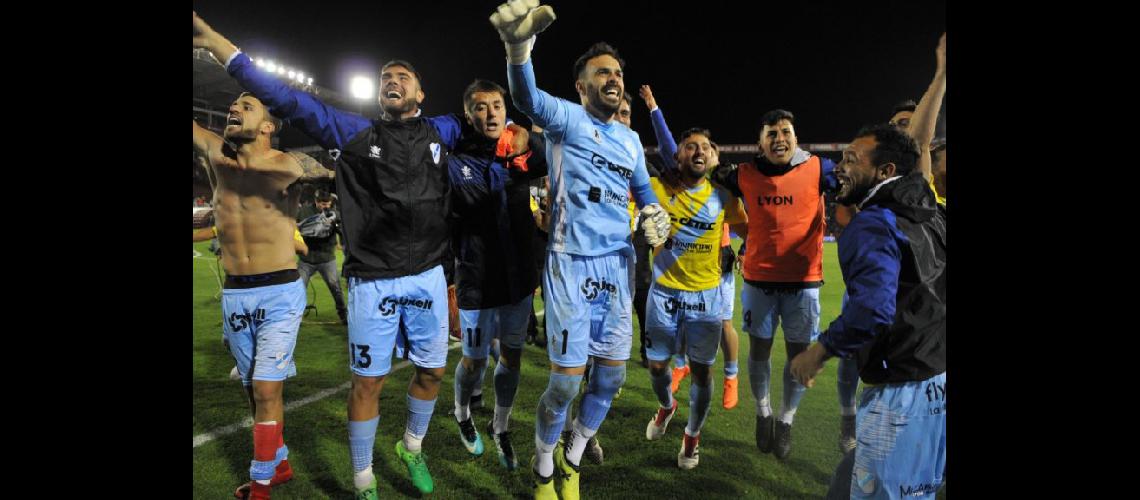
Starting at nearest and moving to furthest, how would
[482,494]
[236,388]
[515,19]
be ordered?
1. [515,19]
2. [482,494]
3. [236,388]

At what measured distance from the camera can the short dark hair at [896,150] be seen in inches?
87.3

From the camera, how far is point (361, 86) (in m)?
34.0

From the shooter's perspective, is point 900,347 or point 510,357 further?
point 510,357

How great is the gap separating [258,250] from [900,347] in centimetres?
349

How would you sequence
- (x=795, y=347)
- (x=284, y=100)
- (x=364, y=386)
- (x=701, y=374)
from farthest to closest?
(x=795, y=347) → (x=701, y=374) → (x=364, y=386) → (x=284, y=100)

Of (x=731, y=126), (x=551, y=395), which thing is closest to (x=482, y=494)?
(x=551, y=395)

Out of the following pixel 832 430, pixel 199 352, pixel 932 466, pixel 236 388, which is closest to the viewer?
pixel 932 466

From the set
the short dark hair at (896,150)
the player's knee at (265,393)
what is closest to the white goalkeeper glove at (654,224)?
the short dark hair at (896,150)

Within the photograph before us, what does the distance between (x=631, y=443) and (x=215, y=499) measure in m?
2.67

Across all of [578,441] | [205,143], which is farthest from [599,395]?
[205,143]

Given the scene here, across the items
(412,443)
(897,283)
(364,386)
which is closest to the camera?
(897,283)

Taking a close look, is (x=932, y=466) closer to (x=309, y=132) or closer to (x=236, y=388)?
(x=309, y=132)

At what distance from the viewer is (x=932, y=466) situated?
2.12 m

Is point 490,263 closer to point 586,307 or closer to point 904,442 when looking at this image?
point 586,307
